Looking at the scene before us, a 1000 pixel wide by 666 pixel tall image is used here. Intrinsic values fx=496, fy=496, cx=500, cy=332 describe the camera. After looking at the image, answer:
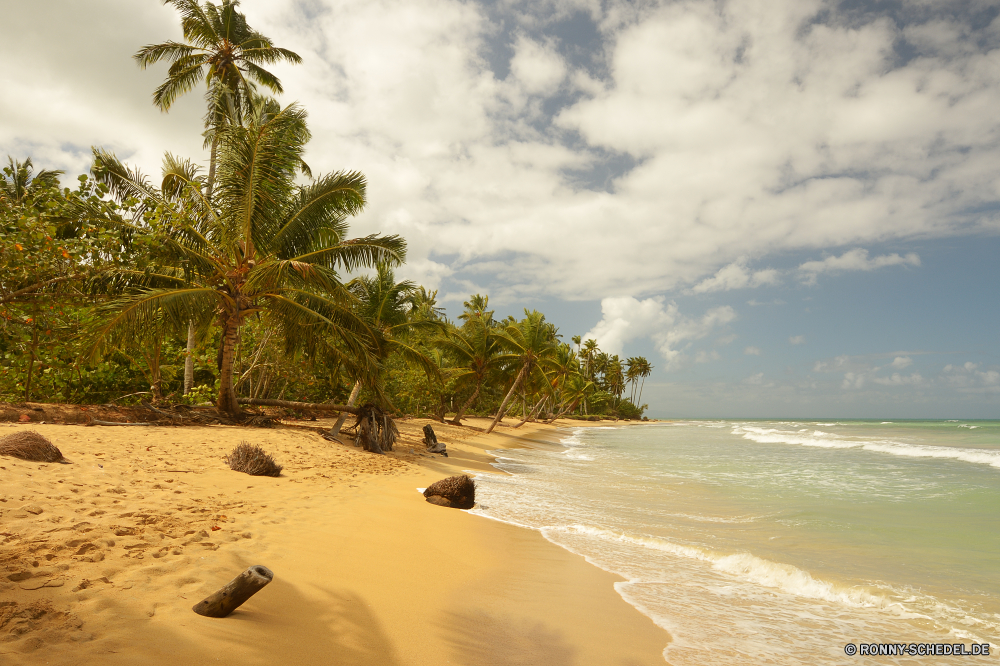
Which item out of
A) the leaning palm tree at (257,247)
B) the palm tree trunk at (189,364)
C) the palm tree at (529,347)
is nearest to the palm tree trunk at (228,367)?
the leaning palm tree at (257,247)

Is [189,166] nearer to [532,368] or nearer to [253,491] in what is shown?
[253,491]

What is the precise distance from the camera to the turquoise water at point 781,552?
13.1 ft

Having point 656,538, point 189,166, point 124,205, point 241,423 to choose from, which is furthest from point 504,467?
point 189,166

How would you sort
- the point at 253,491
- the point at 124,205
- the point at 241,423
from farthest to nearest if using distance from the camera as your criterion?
the point at 241,423
the point at 124,205
the point at 253,491

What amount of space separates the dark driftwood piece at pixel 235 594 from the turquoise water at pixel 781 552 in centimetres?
274

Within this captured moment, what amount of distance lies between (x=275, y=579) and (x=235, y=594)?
0.84 m

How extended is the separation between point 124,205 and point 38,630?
9.20m

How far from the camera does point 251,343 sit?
1728 centimetres

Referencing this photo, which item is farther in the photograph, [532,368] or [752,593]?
[532,368]

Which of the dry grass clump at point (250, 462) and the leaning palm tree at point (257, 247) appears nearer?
the dry grass clump at point (250, 462)

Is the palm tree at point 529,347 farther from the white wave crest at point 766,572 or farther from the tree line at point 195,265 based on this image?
the white wave crest at point 766,572

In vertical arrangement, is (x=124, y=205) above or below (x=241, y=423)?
above

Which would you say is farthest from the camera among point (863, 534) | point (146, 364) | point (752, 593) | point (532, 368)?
point (532, 368)

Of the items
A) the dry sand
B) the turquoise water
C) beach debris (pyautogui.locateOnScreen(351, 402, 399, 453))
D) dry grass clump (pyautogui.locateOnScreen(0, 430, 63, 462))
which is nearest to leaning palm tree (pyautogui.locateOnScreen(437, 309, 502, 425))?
beach debris (pyautogui.locateOnScreen(351, 402, 399, 453))
